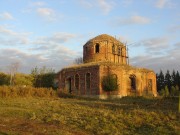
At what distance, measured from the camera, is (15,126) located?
1060cm

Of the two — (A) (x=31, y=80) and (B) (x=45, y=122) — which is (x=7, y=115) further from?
(A) (x=31, y=80)

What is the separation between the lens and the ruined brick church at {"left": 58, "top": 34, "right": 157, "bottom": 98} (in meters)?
33.3

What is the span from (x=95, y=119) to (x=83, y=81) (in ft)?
75.1

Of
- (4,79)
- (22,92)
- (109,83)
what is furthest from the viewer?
(4,79)

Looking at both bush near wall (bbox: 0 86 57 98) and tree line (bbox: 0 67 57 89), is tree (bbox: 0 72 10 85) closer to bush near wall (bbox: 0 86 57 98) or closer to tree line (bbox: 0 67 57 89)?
tree line (bbox: 0 67 57 89)

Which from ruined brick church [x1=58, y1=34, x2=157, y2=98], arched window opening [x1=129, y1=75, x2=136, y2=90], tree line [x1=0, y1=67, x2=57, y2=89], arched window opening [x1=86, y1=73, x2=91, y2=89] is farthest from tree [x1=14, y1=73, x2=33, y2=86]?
arched window opening [x1=129, y1=75, x2=136, y2=90]

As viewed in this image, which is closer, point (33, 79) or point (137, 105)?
point (137, 105)

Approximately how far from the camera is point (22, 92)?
23.4m

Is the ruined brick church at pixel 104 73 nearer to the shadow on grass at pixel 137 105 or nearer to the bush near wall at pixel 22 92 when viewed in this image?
the bush near wall at pixel 22 92

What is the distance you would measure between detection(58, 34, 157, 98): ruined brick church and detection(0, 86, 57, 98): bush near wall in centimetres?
539

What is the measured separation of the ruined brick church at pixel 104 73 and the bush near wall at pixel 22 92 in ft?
17.7

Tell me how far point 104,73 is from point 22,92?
12.6 m

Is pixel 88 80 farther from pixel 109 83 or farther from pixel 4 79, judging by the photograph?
pixel 4 79

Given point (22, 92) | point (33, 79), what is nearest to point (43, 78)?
point (33, 79)
